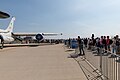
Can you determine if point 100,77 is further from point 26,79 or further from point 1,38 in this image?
point 1,38

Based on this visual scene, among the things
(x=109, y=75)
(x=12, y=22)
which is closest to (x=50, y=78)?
(x=109, y=75)

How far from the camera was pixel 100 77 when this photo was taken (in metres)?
9.75

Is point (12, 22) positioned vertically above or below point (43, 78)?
above

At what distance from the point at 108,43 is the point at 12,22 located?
4524 cm

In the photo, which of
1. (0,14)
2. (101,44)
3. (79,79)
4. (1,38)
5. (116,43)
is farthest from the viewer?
(1,38)

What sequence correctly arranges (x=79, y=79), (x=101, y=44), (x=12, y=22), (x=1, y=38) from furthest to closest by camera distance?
(x=12, y=22) < (x=1, y=38) < (x=101, y=44) < (x=79, y=79)

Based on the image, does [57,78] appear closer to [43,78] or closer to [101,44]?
[43,78]

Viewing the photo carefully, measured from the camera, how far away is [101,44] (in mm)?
23234

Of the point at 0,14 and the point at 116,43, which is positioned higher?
the point at 0,14

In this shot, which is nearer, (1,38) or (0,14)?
(0,14)

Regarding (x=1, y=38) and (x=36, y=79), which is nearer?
(x=36, y=79)

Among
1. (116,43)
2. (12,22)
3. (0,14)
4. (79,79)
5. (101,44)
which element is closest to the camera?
(79,79)

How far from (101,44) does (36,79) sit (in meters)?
14.5

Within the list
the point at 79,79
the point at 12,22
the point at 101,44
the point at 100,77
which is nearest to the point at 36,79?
the point at 79,79
